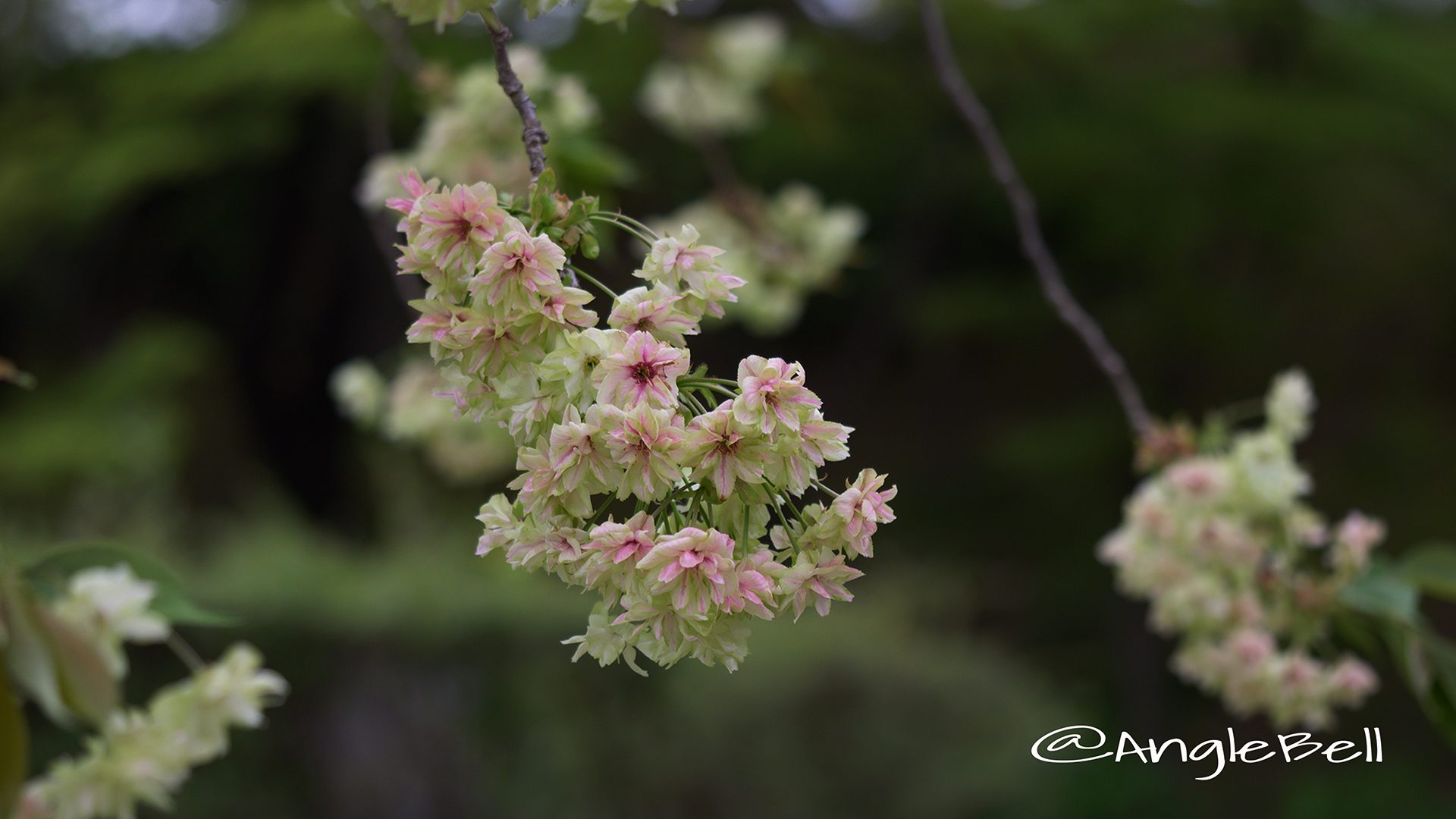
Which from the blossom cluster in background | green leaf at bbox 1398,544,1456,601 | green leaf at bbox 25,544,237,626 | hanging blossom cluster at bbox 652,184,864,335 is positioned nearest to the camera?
green leaf at bbox 25,544,237,626

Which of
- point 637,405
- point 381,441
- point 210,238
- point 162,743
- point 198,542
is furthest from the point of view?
point 210,238

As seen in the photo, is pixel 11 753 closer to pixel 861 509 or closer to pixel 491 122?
pixel 861 509

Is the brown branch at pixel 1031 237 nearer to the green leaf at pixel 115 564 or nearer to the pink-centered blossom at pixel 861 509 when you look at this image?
the pink-centered blossom at pixel 861 509

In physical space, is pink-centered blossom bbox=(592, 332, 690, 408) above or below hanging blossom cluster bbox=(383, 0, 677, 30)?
below

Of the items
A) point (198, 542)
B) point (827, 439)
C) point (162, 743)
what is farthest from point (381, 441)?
point (827, 439)

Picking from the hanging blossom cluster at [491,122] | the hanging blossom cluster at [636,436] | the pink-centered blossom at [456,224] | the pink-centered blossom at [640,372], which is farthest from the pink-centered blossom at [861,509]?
the hanging blossom cluster at [491,122]

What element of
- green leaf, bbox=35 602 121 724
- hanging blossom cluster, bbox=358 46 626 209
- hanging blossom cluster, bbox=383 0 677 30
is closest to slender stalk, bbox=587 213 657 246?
hanging blossom cluster, bbox=383 0 677 30

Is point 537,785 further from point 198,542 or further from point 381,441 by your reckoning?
point 381,441

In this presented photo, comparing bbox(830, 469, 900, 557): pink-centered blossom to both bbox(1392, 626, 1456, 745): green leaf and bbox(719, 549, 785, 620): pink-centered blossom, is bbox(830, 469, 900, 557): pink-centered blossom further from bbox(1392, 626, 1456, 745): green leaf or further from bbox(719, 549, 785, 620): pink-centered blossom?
bbox(1392, 626, 1456, 745): green leaf
